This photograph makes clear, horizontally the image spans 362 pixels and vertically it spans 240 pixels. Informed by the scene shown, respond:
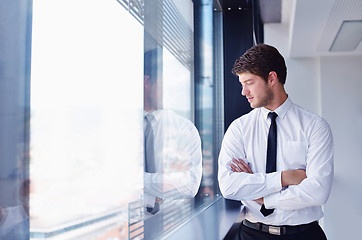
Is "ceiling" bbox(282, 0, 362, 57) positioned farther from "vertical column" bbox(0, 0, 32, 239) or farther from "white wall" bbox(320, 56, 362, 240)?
"vertical column" bbox(0, 0, 32, 239)

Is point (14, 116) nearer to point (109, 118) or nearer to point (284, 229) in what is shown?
point (109, 118)

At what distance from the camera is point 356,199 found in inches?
197

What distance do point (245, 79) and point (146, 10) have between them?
67cm

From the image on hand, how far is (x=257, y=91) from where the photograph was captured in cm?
188

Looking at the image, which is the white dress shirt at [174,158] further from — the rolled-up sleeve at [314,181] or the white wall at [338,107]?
the white wall at [338,107]

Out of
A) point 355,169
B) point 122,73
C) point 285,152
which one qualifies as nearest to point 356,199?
point 355,169

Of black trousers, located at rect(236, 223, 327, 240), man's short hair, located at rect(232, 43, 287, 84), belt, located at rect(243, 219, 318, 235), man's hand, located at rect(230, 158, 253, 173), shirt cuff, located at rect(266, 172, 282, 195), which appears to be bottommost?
black trousers, located at rect(236, 223, 327, 240)

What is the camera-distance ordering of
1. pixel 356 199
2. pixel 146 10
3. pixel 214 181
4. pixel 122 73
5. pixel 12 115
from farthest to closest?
pixel 356 199, pixel 214 181, pixel 146 10, pixel 122 73, pixel 12 115

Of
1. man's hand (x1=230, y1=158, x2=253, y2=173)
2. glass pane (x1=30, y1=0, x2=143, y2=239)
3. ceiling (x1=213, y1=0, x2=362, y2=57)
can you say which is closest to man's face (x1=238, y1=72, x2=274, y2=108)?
man's hand (x1=230, y1=158, x2=253, y2=173)

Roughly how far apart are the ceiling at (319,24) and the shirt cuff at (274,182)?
1.89 meters

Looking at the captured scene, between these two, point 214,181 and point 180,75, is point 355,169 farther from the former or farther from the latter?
point 180,75

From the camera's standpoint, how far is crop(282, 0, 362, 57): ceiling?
325 centimetres

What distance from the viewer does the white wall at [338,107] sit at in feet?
16.5

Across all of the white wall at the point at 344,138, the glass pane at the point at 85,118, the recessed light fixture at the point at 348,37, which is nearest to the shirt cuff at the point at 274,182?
the glass pane at the point at 85,118
